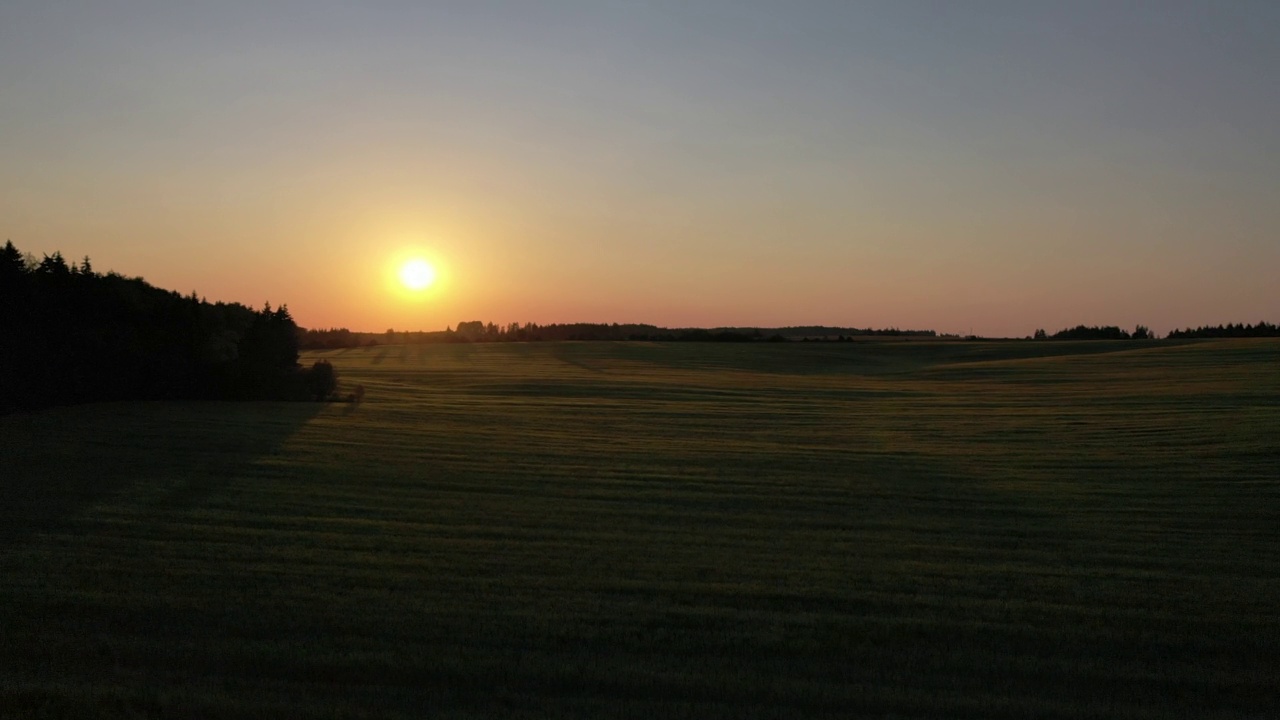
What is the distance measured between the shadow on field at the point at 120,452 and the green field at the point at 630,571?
106 mm

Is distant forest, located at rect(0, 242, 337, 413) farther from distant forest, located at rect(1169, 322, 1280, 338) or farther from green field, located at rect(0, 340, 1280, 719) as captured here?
distant forest, located at rect(1169, 322, 1280, 338)

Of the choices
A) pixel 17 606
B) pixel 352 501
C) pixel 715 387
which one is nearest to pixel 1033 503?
pixel 352 501

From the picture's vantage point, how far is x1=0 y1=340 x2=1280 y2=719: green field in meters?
6.84

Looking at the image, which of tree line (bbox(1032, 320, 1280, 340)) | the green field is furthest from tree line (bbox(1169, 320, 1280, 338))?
the green field

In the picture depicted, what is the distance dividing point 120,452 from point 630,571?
38.6 feet

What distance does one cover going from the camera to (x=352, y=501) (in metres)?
13.8

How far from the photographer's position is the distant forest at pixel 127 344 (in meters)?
22.7

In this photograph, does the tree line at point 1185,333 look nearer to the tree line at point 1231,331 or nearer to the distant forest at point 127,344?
the tree line at point 1231,331

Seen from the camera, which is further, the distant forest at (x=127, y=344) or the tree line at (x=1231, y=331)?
the tree line at (x=1231, y=331)

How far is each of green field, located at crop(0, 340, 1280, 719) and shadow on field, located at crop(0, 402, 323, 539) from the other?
106 mm

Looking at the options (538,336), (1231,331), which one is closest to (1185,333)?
(1231,331)

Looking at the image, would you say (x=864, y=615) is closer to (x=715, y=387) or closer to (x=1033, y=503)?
(x=1033, y=503)

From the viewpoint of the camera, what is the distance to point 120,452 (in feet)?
57.2

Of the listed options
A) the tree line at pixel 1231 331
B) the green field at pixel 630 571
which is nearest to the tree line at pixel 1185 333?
the tree line at pixel 1231 331
